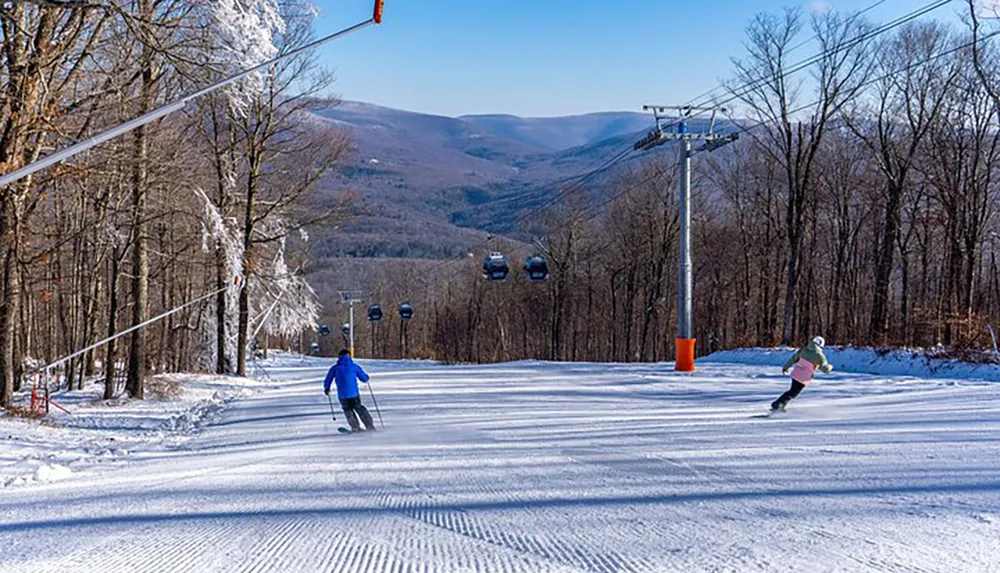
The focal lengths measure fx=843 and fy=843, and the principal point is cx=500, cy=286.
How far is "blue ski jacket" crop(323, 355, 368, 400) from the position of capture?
14.4 metres

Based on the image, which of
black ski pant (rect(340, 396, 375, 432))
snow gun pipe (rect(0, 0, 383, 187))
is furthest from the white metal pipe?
snow gun pipe (rect(0, 0, 383, 187))

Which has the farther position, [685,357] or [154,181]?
[685,357]

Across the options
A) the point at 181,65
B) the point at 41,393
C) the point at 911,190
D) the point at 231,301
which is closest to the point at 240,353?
the point at 231,301

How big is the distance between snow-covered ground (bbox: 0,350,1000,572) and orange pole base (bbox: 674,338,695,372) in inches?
436

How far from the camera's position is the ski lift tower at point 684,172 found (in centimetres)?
2680

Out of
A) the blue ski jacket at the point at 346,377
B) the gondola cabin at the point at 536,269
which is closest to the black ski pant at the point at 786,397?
the blue ski jacket at the point at 346,377

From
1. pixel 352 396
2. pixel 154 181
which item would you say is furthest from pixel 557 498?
pixel 154 181

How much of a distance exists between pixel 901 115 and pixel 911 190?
18.2ft

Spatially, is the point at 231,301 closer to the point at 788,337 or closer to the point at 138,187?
the point at 138,187

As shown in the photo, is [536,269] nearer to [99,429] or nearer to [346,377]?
[99,429]

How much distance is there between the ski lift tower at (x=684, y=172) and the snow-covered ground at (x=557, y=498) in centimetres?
1208

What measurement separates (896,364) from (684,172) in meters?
10.4

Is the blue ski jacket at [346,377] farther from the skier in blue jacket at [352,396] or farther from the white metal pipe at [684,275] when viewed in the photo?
the white metal pipe at [684,275]

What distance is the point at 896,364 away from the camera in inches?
880
